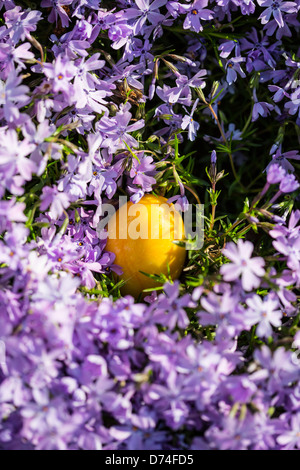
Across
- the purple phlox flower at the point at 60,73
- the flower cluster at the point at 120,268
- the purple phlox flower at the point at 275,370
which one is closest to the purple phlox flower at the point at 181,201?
the flower cluster at the point at 120,268

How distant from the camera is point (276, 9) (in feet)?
4.28

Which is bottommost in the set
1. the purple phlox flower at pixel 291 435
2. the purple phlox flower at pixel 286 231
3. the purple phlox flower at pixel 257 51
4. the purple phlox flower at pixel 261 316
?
the purple phlox flower at pixel 291 435

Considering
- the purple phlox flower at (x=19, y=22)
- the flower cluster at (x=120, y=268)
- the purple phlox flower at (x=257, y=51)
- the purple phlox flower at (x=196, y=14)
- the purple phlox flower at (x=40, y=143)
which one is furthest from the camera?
the purple phlox flower at (x=257, y=51)

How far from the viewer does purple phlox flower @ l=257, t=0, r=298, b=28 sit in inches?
50.9

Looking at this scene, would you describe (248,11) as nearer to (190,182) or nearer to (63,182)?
(190,182)

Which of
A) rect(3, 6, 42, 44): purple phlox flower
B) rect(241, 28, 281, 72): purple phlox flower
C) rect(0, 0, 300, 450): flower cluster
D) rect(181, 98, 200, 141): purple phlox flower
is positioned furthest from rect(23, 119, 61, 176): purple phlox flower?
rect(241, 28, 281, 72): purple phlox flower

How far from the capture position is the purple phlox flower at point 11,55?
43.0 inches

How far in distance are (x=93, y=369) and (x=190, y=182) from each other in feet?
1.94

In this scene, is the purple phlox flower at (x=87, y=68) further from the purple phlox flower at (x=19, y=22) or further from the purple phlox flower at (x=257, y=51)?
the purple phlox flower at (x=257, y=51)

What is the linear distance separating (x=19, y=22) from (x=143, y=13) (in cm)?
30

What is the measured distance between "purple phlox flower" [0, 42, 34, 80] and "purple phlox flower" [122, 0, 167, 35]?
0.28 meters

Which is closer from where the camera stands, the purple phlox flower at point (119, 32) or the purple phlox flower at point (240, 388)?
the purple phlox flower at point (240, 388)
